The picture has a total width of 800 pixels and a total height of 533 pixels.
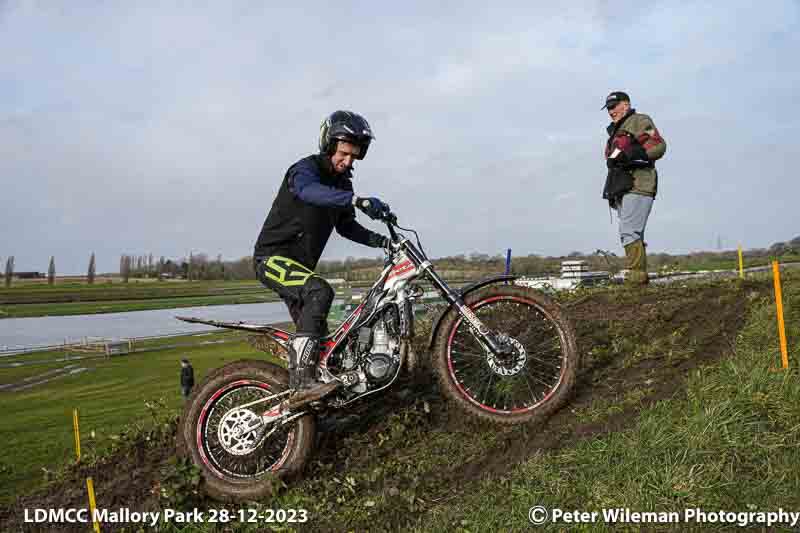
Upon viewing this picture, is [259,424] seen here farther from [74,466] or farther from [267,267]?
[74,466]

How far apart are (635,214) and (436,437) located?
5598mm

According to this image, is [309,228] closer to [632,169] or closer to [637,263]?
[632,169]

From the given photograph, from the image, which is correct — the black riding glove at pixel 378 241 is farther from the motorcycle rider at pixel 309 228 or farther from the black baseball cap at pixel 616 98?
the black baseball cap at pixel 616 98

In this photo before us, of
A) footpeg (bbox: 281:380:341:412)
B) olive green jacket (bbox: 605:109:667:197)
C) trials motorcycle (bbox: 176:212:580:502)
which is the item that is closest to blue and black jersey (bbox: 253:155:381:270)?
trials motorcycle (bbox: 176:212:580:502)

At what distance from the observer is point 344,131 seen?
14.9 ft

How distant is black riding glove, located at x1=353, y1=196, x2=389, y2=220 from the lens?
4238mm

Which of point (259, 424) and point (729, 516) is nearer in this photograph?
point (729, 516)

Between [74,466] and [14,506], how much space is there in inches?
26.6

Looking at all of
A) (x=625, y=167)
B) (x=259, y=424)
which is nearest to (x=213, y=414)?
(x=259, y=424)

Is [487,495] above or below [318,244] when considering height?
below

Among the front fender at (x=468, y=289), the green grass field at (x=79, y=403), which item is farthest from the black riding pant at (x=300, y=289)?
the green grass field at (x=79, y=403)

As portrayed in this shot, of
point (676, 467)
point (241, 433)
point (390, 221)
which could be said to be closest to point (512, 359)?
point (676, 467)

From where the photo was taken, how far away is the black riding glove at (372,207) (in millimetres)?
4238

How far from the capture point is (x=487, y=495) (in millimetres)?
3520
